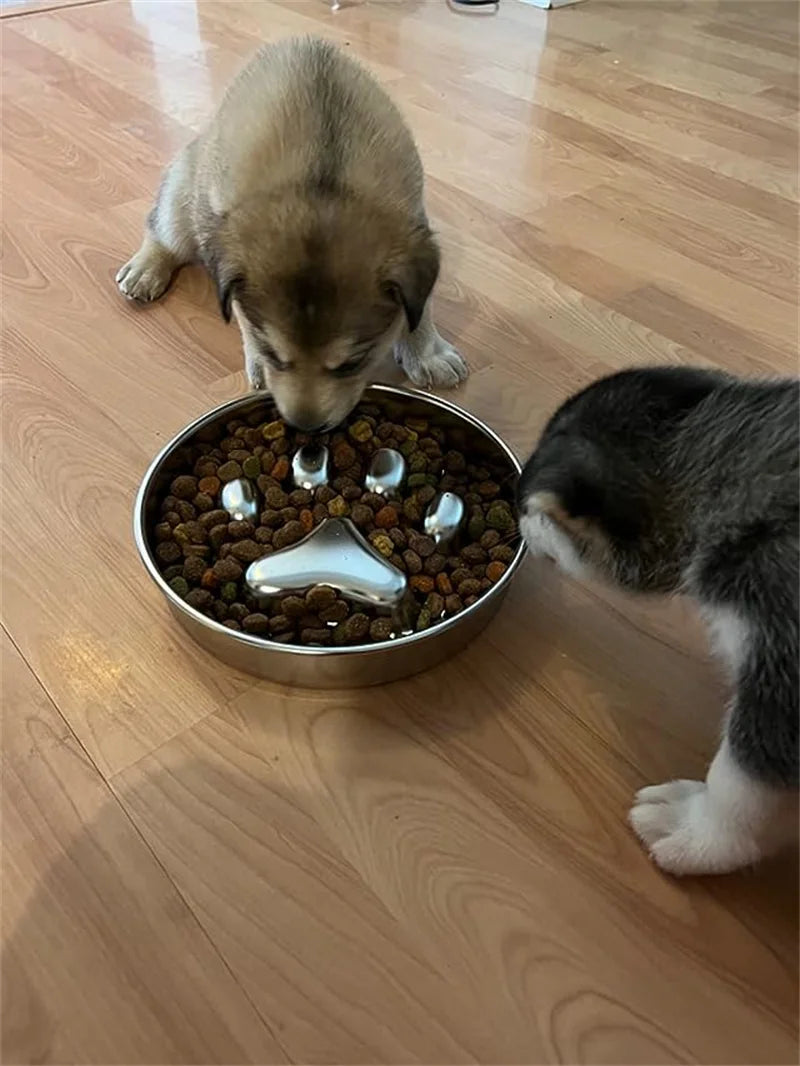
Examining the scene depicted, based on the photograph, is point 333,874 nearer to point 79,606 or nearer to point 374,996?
point 374,996

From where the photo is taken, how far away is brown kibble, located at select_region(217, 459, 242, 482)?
5.05ft

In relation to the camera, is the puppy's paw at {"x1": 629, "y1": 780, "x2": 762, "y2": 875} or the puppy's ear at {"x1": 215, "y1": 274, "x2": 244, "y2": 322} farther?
the puppy's ear at {"x1": 215, "y1": 274, "x2": 244, "y2": 322}

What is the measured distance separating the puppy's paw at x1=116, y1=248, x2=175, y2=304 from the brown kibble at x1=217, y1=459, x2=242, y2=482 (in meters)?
0.68

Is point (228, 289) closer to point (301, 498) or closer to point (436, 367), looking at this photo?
point (301, 498)

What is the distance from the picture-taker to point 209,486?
152 centimetres

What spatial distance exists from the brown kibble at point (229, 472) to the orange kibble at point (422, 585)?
13.8 inches

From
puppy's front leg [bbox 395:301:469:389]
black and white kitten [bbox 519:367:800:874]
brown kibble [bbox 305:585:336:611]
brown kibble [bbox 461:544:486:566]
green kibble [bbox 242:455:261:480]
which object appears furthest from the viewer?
puppy's front leg [bbox 395:301:469:389]

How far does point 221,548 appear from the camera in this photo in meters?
1.44

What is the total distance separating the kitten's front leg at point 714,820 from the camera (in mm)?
1004

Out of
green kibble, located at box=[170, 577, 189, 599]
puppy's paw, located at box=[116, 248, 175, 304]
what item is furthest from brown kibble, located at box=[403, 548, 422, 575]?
puppy's paw, located at box=[116, 248, 175, 304]

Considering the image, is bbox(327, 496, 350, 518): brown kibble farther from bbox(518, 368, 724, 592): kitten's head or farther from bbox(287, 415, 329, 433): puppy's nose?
bbox(518, 368, 724, 592): kitten's head

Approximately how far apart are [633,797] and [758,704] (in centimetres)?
32

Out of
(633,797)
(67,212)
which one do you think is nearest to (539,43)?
(67,212)

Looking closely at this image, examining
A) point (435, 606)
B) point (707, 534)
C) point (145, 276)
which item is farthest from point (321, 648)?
point (145, 276)
